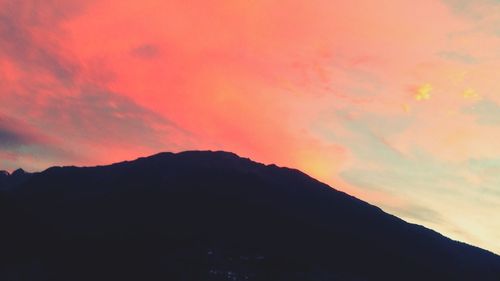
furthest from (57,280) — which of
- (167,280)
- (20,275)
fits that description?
(167,280)

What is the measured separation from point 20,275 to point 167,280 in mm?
66923

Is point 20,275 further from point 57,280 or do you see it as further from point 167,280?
point 167,280

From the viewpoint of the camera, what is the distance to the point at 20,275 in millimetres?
198375

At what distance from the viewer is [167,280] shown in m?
200

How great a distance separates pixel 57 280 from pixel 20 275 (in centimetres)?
1816

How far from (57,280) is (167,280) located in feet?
161

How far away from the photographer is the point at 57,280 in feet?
643
